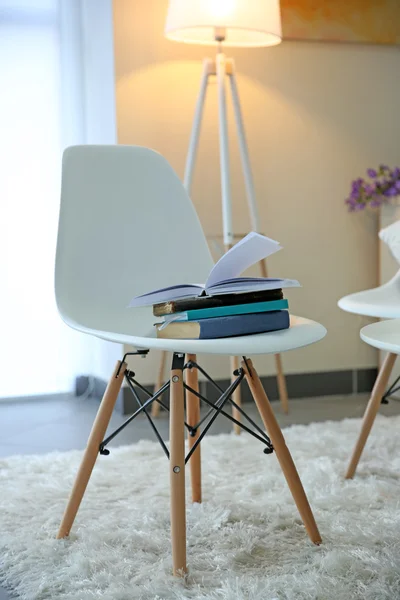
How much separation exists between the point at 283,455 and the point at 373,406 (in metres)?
0.50

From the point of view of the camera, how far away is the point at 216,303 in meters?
1.50

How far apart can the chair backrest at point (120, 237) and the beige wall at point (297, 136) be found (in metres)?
1.09

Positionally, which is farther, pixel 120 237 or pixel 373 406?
pixel 373 406

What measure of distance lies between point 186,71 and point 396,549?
6.75 feet

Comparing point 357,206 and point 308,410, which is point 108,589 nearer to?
point 308,410

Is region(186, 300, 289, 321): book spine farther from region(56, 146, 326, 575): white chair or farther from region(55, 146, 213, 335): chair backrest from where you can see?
region(55, 146, 213, 335): chair backrest

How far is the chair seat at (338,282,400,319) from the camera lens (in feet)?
5.99

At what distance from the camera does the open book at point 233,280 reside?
1.48 m

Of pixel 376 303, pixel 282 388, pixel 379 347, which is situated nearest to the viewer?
pixel 379 347

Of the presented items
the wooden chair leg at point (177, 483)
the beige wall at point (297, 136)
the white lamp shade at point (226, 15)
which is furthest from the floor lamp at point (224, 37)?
the wooden chair leg at point (177, 483)

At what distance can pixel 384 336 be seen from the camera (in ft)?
5.32

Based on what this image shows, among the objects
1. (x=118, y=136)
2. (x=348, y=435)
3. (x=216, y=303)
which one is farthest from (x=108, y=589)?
(x=118, y=136)

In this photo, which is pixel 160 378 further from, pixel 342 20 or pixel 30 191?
pixel 342 20

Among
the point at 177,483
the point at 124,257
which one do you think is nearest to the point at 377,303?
the point at 124,257
